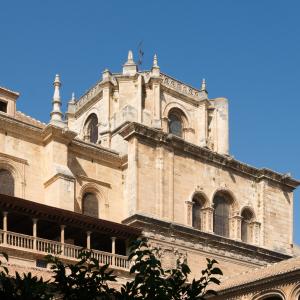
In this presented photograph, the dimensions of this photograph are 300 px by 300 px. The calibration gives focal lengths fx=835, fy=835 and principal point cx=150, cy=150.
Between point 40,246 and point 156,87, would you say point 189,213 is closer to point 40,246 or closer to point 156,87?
point 156,87

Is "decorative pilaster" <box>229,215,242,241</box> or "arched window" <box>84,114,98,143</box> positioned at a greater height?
"arched window" <box>84,114,98,143</box>

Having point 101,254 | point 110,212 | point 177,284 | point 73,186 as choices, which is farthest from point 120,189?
point 177,284

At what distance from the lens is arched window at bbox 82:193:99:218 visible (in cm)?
3672

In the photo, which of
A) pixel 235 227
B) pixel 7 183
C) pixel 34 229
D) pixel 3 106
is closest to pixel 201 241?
pixel 235 227

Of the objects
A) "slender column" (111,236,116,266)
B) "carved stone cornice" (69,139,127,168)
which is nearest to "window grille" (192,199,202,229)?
"carved stone cornice" (69,139,127,168)

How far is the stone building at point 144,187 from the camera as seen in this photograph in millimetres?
31156

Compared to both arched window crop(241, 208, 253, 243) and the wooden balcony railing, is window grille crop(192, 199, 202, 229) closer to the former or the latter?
arched window crop(241, 208, 253, 243)

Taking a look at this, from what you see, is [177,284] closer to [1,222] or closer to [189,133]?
[1,222]

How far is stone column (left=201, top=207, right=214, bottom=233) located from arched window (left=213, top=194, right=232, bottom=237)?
612mm

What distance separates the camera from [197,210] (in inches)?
1538

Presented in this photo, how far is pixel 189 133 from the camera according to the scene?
140 ft

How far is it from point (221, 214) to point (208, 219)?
1417mm

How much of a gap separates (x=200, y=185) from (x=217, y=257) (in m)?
3.51

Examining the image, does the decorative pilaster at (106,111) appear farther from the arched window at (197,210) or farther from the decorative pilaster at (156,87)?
the arched window at (197,210)
